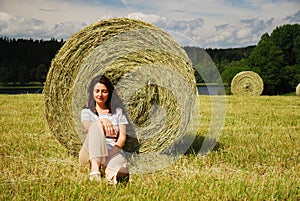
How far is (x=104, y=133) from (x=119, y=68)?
96 centimetres

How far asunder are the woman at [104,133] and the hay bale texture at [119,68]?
0.74ft

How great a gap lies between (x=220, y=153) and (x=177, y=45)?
4.89 feet

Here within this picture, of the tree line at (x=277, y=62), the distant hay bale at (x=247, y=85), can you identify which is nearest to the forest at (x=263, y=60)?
the tree line at (x=277, y=62)

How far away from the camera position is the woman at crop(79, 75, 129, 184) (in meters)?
3.97

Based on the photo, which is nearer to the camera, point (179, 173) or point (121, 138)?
point (179, 173)

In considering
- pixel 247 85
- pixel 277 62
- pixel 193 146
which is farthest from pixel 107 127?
pixel 277 62

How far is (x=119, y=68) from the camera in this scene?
16.2 feet

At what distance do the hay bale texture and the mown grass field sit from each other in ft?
1.29

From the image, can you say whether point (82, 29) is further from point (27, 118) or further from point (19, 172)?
point (27, 118)

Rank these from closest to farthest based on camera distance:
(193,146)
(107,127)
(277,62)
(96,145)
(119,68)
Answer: (96,145) → (107,127) → (119,68) → (193,146) → (277,62)

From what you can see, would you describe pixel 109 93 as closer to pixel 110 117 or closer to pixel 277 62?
pixel 110 117

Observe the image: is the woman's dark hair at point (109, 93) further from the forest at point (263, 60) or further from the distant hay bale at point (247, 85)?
the forest at point (263, 60)


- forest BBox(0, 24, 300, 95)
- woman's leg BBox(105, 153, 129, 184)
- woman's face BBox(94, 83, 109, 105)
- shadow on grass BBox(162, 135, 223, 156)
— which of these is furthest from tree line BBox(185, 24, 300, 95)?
woman's leg BBox(105, 153, 129, 184)

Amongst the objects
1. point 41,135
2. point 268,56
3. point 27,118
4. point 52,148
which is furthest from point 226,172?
point 268,56
